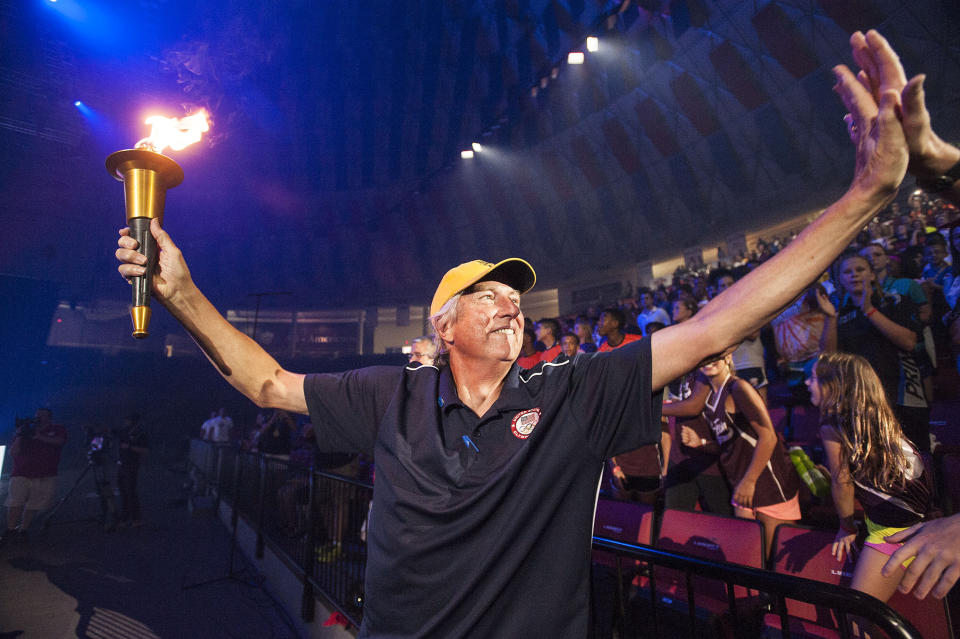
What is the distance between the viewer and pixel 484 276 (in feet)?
6.57

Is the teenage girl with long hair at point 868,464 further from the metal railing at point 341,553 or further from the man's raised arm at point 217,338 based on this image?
the man's raised arm at point 217,338

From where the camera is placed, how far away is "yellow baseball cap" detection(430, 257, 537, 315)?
1.96 m

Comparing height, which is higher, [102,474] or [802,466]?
[802,466]

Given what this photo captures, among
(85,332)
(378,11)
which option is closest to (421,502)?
(378,11)

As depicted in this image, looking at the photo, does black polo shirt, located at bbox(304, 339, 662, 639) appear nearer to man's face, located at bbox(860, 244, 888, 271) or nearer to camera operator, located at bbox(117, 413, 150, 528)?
man's face, located at bbox(860, 244, 888, 271)

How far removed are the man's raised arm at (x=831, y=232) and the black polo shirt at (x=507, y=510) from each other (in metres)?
0.25

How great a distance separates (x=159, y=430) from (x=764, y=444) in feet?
85.4

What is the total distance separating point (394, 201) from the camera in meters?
30.1

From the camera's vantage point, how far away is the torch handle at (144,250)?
56.9 inches

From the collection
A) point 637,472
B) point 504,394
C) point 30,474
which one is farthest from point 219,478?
point 504,394

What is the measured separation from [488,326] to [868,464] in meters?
2.85

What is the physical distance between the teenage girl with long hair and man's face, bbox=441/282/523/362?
2.51m

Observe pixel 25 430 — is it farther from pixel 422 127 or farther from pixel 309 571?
pixel 422 127

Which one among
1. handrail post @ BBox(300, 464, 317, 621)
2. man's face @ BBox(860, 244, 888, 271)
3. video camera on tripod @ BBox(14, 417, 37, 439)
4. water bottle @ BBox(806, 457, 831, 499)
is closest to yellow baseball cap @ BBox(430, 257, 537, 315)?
water bottle @ BBox(806, 457, 831, 499)
